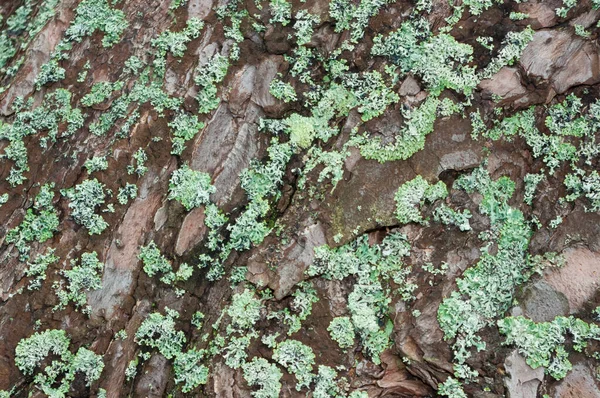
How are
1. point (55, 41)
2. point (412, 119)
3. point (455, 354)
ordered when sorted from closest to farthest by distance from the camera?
point (455, 354), point (412, 119), point (55, 41)

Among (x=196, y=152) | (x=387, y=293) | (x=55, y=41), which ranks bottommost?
(x=387, y=293)

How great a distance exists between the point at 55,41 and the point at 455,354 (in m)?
3.48

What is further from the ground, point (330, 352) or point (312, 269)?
point (312, 269)

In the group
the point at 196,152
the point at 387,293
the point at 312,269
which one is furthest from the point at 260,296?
the point at 196,152

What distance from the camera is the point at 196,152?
3.88 meters

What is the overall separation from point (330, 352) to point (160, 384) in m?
1.09

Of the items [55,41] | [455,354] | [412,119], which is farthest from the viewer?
[55,41]

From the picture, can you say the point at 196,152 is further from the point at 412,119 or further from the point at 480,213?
the point at 480,213

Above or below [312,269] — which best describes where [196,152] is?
above

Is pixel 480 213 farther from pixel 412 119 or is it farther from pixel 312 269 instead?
pixel 312 269

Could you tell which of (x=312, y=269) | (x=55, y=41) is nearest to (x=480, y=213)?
(x=312, y=269)

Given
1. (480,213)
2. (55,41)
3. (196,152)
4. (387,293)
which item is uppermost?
(55,41)

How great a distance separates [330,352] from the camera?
358 cm

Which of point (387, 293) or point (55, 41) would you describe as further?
point (55, 41)
